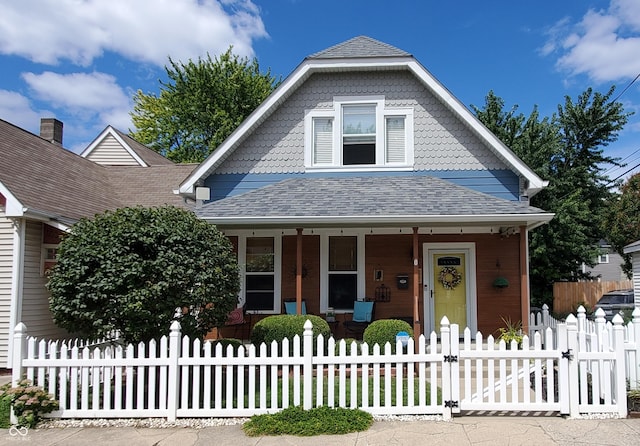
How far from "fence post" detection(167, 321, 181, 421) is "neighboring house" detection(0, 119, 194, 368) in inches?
182

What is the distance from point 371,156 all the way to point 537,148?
494 inches

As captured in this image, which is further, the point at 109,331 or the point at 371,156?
the point at 371,156

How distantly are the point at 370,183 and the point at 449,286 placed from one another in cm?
302

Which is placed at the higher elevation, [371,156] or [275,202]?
[371,156]

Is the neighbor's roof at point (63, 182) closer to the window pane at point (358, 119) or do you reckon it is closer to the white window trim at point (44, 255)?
the white window trim at point (44, 255)

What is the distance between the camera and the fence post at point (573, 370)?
19.6 feet

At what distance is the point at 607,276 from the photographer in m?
40.1

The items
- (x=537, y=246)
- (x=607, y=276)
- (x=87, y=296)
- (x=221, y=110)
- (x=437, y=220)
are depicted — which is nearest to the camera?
(x=87, y=296)

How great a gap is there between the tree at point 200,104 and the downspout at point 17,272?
21.3 m

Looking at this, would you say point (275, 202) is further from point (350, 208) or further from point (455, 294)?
point (455, 294)

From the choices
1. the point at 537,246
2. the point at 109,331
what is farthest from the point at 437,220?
the point at 537,246

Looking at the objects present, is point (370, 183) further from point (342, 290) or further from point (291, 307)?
point (291, 307)

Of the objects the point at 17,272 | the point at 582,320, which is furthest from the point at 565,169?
the point at 17,272

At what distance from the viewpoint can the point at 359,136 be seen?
38.8ft
